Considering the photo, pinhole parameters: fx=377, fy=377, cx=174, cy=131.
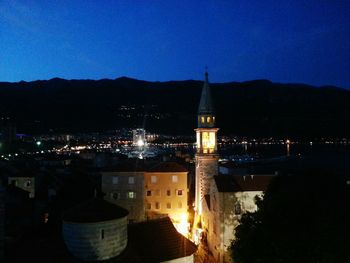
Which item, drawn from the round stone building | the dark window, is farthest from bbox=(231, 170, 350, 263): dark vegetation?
the dark window

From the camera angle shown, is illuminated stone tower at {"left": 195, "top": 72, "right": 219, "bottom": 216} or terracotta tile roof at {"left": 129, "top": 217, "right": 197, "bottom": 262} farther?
illuminated stone tower at {"left": 195, "top": 72, "right": 219, "bottom": 216}

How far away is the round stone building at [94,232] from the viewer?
72.1 feet

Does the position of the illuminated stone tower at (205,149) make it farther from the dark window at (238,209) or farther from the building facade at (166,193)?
the dark window at (238,209)

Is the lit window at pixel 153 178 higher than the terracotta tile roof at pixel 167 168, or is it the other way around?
the terracotta tile roof at pixel 167 168

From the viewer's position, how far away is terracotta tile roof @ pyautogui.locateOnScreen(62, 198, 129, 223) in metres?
22.2

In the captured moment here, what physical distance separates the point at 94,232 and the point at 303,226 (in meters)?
11.7

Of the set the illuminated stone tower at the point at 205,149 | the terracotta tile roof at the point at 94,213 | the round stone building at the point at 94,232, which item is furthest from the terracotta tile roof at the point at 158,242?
the illuminated stone tower at the point at 205,149

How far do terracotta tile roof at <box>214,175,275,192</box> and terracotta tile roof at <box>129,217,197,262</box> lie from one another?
8.85 metres

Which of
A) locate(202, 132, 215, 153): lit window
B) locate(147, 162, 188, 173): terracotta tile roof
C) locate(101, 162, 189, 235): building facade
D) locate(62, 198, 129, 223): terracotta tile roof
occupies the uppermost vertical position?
locate(202, 132, 215, 153): lit window

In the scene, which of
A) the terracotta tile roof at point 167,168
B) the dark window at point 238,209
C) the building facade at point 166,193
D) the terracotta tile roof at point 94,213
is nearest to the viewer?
the terracotta tile roof at point 94,213

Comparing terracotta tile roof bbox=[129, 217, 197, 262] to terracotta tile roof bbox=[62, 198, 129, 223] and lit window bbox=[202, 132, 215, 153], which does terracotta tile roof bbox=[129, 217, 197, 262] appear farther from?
lit window bbox=[202, 132, 215, 153]

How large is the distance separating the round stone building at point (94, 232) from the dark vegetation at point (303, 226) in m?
7.17

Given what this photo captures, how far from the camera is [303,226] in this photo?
56.8 ft

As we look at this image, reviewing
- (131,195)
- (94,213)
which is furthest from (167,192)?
(94,213)
